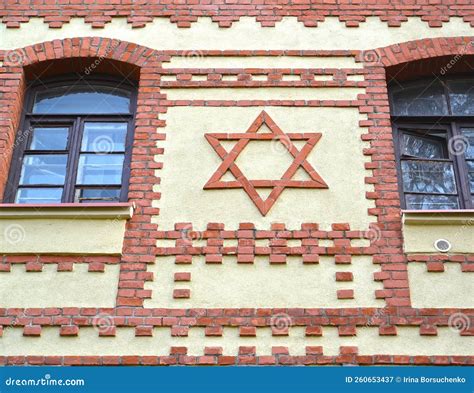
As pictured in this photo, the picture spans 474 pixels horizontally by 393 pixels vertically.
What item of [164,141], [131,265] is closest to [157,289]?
[131,265]

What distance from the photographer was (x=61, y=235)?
675cm

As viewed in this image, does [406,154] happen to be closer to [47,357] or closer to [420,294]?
[420,294]

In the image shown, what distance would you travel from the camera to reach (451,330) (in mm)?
6211

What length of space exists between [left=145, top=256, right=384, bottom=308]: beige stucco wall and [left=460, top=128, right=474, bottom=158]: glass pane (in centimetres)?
200

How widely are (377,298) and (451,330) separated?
0.70 meters

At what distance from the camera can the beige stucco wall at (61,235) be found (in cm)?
666

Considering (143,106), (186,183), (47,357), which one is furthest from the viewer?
(143,106)

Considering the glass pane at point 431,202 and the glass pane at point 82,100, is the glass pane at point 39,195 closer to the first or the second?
the glass pane at point 82,100

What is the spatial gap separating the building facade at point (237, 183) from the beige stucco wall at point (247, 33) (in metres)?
0.02

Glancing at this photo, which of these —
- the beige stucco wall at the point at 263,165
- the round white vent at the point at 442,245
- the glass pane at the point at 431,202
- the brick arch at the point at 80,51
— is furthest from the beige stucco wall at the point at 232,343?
the brick arch at the point at 80,51

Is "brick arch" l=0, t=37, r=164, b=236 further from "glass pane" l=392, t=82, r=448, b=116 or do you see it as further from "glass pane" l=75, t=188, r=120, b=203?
"glass pane" l=392, t=82, r=448, b=116

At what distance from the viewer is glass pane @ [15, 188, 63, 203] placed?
742 centimetres

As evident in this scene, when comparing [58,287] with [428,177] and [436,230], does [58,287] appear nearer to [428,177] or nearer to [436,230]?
[436,230]

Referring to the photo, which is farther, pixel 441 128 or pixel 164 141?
pixel 441 128
